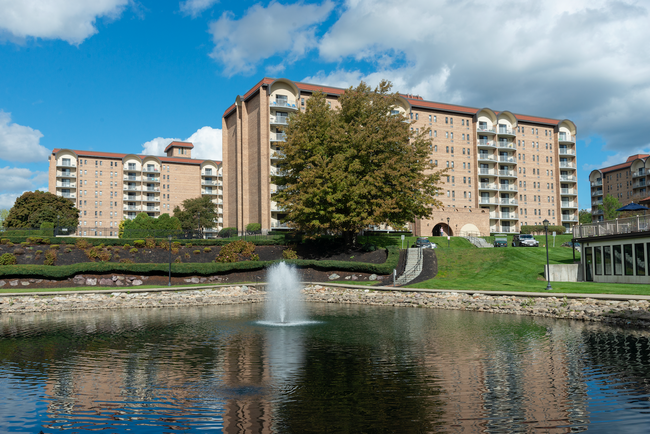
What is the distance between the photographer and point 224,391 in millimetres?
11148

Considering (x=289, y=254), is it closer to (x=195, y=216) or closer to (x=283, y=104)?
(x=283, y=104)

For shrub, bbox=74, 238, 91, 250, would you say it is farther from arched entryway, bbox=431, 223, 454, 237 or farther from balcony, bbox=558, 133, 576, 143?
balcony, bbox=558, 133, 576, 143

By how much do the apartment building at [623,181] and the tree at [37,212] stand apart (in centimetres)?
12322

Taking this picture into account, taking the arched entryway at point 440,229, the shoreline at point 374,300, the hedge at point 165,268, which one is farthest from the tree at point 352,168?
the arched entryway at point 440,229

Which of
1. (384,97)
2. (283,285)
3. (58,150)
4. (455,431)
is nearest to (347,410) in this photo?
(455,431)

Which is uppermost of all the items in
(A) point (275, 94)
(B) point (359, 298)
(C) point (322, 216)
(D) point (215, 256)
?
(A) point (275, 94)

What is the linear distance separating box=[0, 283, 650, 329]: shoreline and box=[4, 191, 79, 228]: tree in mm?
55495

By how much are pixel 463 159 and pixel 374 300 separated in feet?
199

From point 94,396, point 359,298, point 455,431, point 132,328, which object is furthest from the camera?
point 359,298

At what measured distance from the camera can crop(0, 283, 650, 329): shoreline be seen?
2200 cm

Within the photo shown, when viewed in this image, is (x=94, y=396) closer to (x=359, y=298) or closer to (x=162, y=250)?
(x=359, y=298)

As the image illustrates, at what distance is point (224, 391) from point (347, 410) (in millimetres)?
3157

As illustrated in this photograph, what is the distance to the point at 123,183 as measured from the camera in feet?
380

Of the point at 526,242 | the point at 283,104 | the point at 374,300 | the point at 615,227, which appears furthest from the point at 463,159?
the point at 374,300
